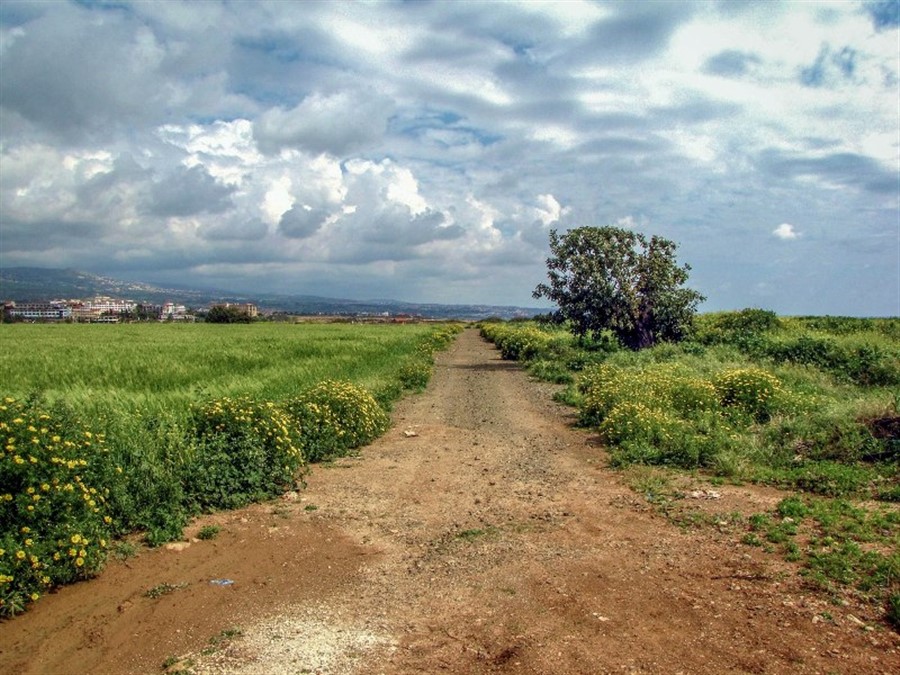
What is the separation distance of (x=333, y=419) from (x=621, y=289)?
54.3 feet

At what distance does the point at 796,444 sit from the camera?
360 inches

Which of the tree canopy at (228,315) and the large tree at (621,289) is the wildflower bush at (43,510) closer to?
the large tree at (621,289)

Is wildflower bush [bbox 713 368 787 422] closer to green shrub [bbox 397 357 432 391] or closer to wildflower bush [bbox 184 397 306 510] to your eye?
wildflower bush [bbox 184 397 306 510]

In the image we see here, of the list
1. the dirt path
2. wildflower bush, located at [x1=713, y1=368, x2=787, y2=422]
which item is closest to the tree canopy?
wildflower bush, located at [x1=713, y1=368, x2=787, y2=422]

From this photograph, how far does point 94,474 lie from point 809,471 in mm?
7947

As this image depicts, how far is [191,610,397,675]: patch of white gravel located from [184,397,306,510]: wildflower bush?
105 inches

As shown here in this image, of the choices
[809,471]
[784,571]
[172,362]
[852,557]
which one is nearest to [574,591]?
[784,571]

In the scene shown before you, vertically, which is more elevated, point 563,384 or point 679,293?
point 679,293

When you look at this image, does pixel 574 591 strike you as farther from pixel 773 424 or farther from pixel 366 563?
pixel 773 424

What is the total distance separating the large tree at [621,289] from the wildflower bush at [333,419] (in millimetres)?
14460

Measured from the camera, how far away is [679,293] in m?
24.4

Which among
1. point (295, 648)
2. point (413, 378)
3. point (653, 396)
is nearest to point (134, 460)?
point (295, 648)

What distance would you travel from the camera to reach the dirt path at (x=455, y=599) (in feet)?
13.5

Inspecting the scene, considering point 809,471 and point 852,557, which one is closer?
point 852,557
